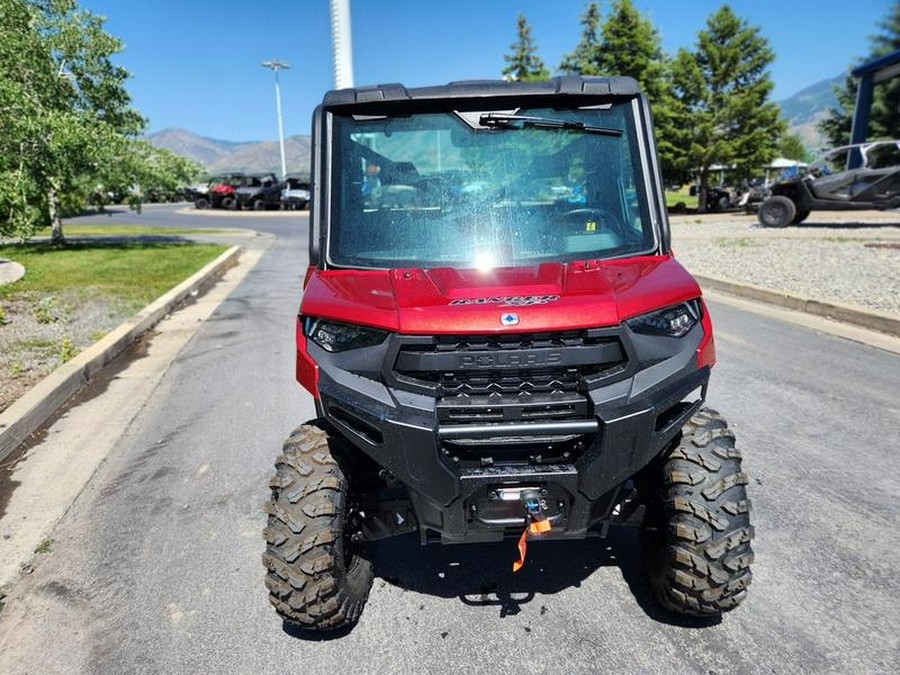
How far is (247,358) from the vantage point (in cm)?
690

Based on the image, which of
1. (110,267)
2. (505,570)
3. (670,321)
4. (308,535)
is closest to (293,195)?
(110,267)

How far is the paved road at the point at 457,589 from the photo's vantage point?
249 centimetres

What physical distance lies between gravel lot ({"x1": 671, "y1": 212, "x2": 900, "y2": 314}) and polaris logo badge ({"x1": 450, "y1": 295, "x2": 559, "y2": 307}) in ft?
23.4

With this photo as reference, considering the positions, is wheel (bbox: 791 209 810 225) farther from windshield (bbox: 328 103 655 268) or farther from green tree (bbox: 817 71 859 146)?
green tree (bbox: 817 71 859 146)

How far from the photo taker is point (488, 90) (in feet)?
9.28

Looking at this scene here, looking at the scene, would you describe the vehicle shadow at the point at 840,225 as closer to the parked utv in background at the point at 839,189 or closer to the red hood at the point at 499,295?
the parked utv in background at the point at 839,189

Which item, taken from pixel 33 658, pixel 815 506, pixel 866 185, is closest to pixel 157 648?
pixel 33 658

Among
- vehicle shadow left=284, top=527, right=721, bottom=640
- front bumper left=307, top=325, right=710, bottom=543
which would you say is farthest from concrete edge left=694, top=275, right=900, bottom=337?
front bumper left=307, top=325, right=710, bottom=543

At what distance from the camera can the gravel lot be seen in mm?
8859

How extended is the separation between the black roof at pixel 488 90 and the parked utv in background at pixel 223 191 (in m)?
36.9

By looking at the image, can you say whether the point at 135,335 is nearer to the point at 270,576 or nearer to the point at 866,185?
the point at 270,576

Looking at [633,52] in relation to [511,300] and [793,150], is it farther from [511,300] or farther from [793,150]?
[793,150]

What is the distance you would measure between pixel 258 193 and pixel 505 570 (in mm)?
35813

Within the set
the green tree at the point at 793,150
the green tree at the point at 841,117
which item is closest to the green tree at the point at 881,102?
the green tree at the point at 841,117
